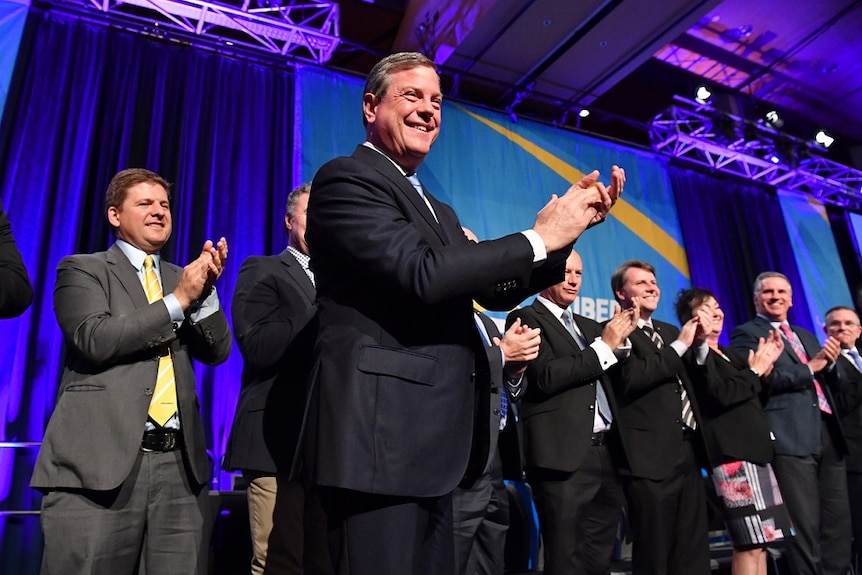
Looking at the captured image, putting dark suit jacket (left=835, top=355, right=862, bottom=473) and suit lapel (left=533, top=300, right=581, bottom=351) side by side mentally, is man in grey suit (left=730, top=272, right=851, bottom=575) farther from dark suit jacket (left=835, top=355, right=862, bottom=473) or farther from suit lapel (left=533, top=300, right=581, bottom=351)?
suit lapel (left=533, top=300, right=581, bottom=351)

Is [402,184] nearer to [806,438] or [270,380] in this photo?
[270,380]

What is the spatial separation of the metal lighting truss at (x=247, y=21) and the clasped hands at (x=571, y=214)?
3.89 m

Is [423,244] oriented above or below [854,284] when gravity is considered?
below

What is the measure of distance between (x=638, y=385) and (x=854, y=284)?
633 centimetres

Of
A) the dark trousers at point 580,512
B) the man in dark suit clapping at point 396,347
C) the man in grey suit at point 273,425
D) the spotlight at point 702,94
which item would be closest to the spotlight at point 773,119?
the spotlight at point 702,94

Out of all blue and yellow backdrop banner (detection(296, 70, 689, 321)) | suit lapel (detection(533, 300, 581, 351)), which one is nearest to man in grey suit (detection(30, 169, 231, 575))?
suit lapel (detection(533, 300, 581, 351))

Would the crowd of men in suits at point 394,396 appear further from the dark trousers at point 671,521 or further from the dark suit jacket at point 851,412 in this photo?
the dark suit jacket at point 851,412

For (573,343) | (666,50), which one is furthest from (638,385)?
(666,50)

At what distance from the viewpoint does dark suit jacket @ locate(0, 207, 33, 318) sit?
160 centimetres

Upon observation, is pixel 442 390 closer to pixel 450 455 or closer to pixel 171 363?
pixel 450 455

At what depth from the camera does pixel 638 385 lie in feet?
9.31

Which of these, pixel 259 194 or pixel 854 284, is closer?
pixel 259 194

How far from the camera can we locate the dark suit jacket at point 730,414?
2.98 metres

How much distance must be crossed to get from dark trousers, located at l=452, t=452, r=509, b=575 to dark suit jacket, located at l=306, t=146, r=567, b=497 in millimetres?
1099
